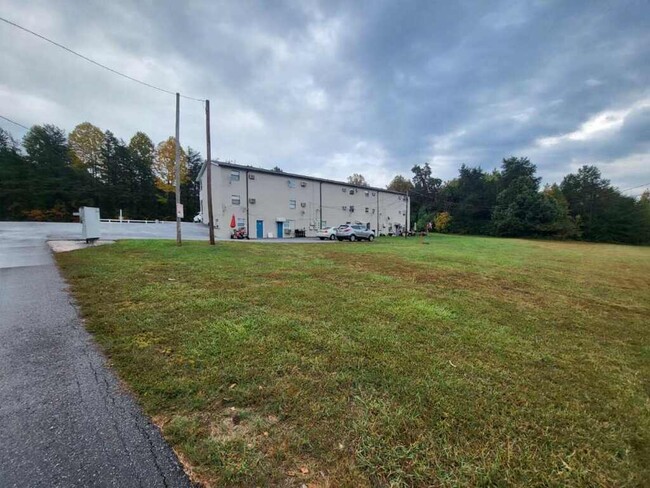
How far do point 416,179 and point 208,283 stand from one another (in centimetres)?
6304

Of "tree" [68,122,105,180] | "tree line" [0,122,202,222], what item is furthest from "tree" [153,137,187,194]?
"tree" [68,122,105,180]

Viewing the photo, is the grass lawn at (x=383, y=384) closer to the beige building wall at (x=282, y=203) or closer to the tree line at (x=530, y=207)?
the beige building wall at (x=282, y=203)

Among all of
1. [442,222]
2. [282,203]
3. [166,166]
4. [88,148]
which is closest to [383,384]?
[282,203]

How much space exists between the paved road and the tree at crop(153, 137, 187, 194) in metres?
45.3

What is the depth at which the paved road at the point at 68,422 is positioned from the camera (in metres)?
1.51

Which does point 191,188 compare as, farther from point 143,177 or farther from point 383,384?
point 383,384

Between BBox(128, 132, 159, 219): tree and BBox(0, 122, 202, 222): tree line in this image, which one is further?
BBox(128, 132, 159, 219): tree

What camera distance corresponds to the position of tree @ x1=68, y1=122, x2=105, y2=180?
40938 millimetres

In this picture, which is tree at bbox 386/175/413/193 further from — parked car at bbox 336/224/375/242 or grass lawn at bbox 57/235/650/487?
grass lawn at bbox 57/235/650/487

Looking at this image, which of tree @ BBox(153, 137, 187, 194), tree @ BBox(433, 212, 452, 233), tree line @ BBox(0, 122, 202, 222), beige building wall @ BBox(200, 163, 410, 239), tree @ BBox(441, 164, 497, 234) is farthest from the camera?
tree @ BBox(433, 212, 452, 233)

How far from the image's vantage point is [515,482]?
1.53m

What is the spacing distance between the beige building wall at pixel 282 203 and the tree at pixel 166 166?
1479 centimetres

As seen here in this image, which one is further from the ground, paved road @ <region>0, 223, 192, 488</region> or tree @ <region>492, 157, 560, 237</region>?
tree @ <region>492, 157, 560, 237</region>

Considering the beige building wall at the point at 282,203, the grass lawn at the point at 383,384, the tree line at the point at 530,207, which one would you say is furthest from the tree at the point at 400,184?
the grass lawn at the point at 383,384
